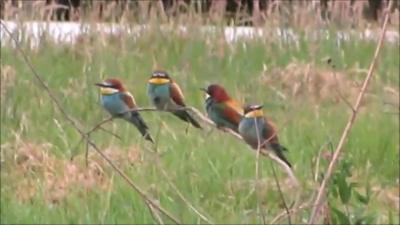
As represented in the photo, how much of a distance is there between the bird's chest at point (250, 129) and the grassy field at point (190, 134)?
36cm

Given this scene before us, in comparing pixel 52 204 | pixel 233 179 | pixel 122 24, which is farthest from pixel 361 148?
pixel 122 24

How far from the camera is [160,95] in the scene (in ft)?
6.68

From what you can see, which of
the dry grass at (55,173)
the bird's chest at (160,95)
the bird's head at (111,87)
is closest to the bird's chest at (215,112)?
the bird's chest at (160,95)

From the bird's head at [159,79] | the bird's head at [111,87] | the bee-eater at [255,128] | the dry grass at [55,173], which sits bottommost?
the dry grass at [55,173]

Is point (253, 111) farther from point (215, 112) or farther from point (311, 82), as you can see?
point (311, 82)

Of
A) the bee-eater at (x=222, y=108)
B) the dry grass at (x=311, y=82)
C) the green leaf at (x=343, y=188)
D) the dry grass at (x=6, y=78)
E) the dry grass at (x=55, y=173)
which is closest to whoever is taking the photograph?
the bee-eater at (x=222, y=108)

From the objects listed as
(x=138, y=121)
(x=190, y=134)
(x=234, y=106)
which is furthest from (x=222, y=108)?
(x=190, y=134)

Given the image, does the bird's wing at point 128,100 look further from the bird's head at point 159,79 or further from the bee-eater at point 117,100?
the bird's head at point 159,79

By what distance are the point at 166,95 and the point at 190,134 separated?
9.54ft

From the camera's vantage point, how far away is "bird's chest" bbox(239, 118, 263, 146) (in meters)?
2.05

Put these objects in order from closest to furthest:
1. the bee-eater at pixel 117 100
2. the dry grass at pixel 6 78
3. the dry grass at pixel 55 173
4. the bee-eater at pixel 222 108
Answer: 1. the bee-eater at pixel 117 100
2. the bee-eater at pixel 222 108
3. the dry grass at pixel 55 173
4. the dry grass at pixel 6 78

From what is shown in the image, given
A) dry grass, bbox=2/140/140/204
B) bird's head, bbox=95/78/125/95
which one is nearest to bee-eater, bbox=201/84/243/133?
bird's head, bbox=95/78/125/95

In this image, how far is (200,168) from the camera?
4.57m

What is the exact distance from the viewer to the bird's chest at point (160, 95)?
202 centimetres
